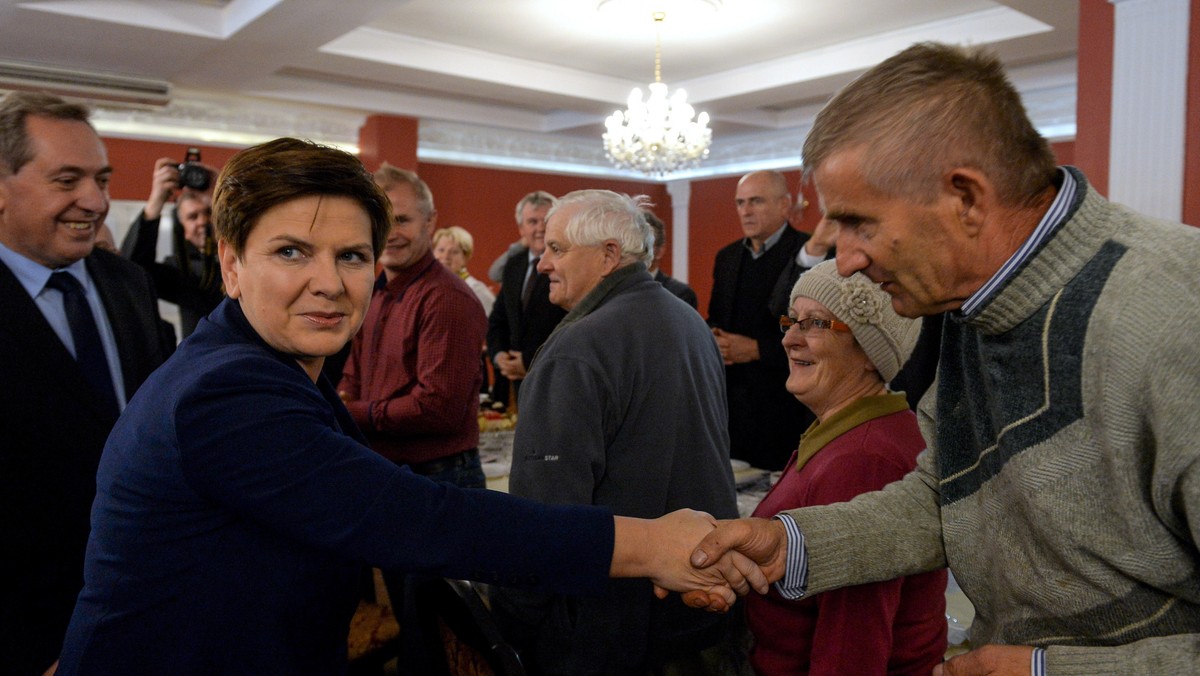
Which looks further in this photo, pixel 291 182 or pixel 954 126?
pixel 291 182

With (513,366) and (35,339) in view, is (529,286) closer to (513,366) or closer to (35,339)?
(513,366)

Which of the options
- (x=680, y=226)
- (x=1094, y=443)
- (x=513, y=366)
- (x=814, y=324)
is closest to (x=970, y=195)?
(x=1094, y=443)

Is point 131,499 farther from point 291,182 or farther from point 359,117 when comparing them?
point 359,117

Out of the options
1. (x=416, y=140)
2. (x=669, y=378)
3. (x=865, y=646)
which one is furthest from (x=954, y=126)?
(x=416, y=140)

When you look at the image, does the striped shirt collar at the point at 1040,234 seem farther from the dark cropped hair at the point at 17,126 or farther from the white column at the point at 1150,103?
the white column at the point at 1150,103

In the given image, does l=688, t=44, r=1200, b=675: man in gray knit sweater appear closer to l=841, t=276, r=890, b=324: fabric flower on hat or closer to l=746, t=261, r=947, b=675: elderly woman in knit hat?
l=746, t=261, r=947, b=675: elderly woman in knit hat

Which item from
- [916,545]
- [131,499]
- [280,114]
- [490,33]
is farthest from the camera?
[280,114]

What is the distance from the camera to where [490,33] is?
20.9ft

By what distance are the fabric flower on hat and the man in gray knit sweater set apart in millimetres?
550

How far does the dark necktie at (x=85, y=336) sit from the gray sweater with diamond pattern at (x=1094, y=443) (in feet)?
5.56

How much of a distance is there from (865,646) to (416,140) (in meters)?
7.89

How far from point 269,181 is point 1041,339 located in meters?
1.01

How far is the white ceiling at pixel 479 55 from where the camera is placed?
211 inches

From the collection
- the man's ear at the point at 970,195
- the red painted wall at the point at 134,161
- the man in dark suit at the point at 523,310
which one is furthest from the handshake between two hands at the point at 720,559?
the red painted wall at the point at 134,161
